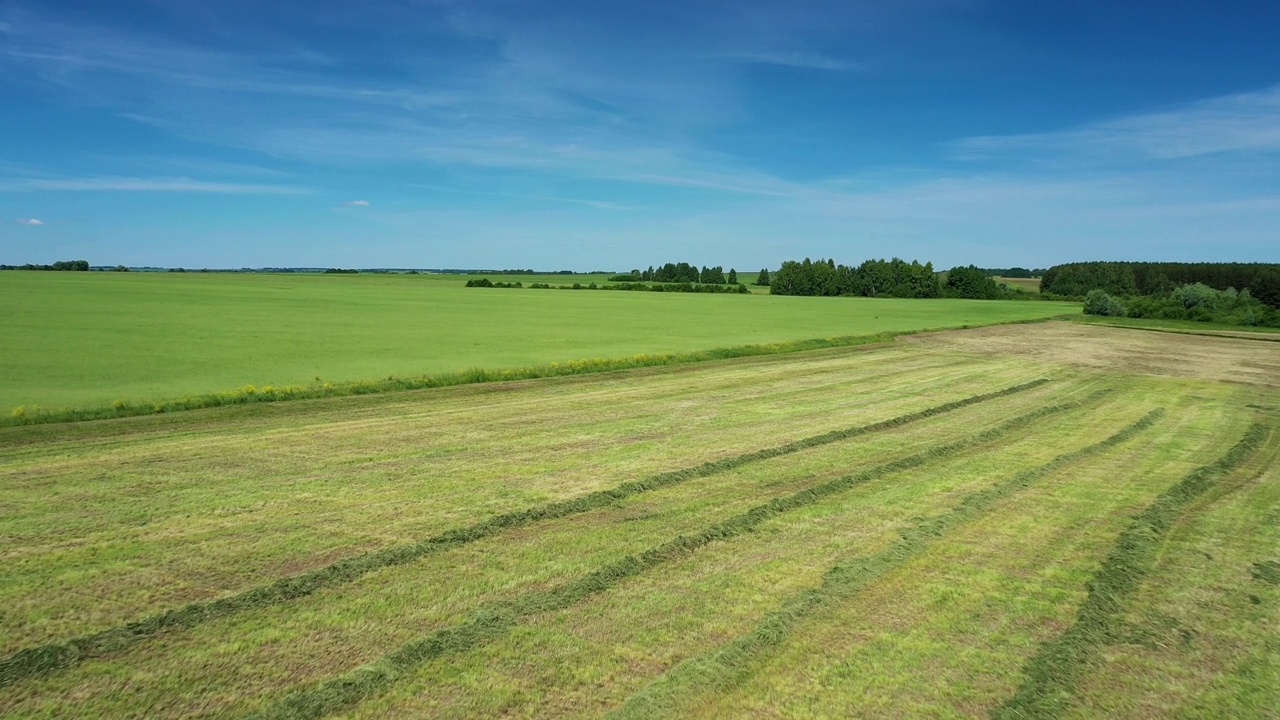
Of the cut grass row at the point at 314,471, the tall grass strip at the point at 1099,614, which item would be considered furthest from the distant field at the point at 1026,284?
the tall grass strip at the point at 1099,614

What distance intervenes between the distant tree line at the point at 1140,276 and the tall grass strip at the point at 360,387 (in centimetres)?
8472

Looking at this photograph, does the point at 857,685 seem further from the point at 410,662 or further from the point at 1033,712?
the point at 410,662

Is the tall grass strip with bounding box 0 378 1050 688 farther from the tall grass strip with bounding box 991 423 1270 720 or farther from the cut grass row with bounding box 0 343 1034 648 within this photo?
the tall grass strip with bounding box 991 423 1270 720

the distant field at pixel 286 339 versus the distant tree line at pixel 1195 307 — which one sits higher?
the distant tree line at pixel 1195 307

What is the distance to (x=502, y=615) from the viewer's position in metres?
5.35

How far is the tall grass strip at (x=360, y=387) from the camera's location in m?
12.0

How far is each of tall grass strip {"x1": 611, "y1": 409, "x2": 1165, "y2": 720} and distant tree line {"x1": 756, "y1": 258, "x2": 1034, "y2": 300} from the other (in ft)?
335

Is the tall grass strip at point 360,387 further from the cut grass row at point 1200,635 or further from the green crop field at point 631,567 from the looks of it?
the cut grass row at point 1200,635

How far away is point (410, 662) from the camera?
15.3ft

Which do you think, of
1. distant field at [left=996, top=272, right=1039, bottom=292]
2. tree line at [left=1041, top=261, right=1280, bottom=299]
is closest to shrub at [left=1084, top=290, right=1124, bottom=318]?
tree line at [left=1041, top=261, right=1280, bottom=299]

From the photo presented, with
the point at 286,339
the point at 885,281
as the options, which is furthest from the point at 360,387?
the point at 885,281

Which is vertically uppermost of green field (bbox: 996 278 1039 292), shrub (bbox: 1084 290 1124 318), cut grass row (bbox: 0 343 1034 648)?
green field (bbox: 996 278 1039 292)

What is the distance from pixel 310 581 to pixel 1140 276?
134528 mm

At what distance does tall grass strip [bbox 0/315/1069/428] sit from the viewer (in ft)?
39.3
